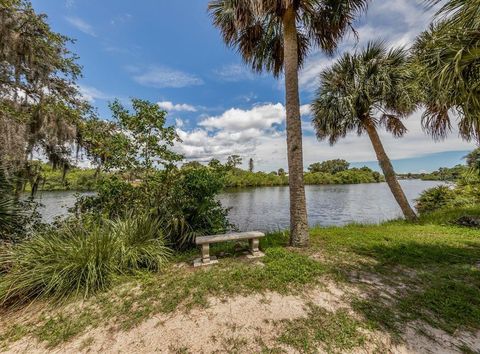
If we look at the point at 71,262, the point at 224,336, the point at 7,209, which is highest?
the point at 7,209

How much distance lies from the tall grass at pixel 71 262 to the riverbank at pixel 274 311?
23cm

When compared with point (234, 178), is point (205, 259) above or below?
below

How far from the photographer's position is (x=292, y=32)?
14.8ft

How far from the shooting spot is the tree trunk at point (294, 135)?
445 cm

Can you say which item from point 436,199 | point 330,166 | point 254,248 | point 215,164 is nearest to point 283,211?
point 436,199

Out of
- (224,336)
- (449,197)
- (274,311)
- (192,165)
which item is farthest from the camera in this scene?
(449,197)

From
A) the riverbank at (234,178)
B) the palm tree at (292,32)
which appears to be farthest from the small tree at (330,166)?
the palm tree at (292,32)

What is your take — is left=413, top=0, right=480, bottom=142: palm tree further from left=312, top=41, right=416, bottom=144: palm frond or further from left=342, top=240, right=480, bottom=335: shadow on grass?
left=312, top=41, right=416, bottom=144: palm frond

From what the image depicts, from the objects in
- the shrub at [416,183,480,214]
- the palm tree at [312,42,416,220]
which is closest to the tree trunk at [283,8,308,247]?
the palm tree at [312,42,416,220]

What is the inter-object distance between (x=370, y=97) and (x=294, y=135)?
5126 mm

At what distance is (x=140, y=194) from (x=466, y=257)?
7083 millimetres

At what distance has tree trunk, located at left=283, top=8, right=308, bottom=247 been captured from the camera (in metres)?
4.45

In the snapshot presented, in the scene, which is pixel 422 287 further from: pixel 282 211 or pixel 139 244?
pixel 282 211

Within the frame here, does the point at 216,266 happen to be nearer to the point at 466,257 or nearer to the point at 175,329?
the point at 175,329
